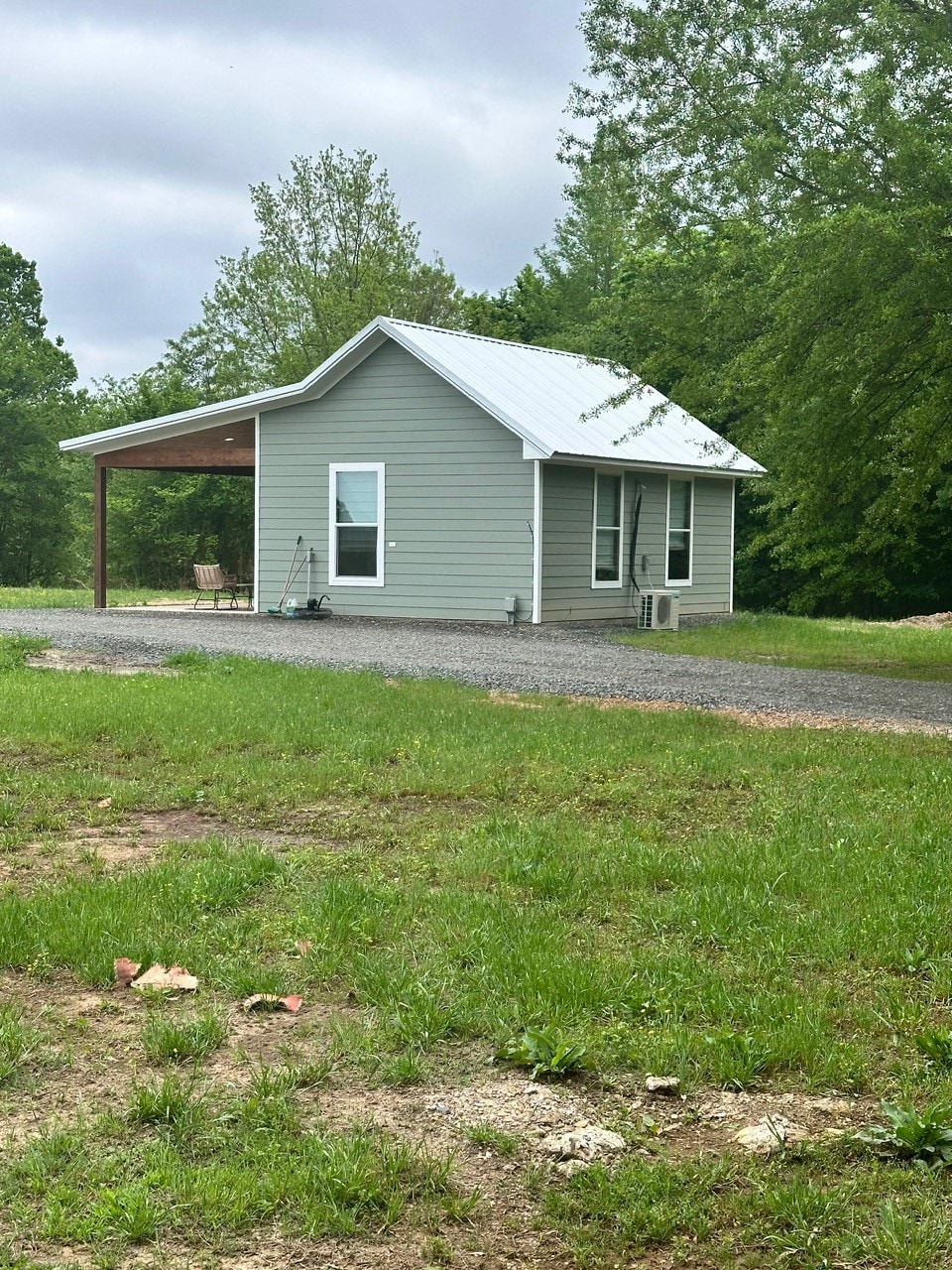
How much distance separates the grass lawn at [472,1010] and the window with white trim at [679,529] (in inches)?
603

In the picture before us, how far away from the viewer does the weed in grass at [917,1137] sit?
3.13 metres

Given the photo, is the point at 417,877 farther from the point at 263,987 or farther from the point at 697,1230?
the point at 697,1230

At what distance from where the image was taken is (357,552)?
20.8m

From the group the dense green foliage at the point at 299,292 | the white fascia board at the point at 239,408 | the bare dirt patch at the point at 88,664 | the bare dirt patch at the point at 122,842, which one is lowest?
the bare dirt patch at the point at 122,842

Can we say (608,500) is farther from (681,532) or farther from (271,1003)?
(271,1003)

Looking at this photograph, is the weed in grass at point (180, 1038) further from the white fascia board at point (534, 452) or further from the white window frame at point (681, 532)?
the white window frame at point (681, 532)

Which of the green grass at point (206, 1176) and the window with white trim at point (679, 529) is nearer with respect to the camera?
the green grass at point (206, 1176)

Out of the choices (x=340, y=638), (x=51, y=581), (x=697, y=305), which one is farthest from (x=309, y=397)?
(x=51, y=581)

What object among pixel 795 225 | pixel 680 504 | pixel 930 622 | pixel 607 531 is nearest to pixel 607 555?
pixel 607 531

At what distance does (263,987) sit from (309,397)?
17.6 m

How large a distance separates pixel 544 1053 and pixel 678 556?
20026mm

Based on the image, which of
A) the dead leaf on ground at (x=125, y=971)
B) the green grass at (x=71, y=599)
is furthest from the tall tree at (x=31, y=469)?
the dead leaf on ground at (x=125, y=971)

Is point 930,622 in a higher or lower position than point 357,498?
lower

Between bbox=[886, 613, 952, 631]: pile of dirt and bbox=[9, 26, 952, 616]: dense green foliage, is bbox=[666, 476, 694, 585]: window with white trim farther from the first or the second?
bbox=[9, 26, 952, 616]: dense green foliage
